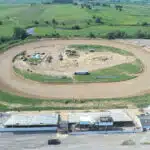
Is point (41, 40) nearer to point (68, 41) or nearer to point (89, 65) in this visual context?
point (68, 41)

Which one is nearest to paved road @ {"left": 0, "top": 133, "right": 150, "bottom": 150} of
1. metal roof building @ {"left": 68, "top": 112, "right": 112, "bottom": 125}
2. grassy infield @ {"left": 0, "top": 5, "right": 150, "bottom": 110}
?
metal roof building @ {"left": 68, "top": 112, "right": 112, "bottom": 125}

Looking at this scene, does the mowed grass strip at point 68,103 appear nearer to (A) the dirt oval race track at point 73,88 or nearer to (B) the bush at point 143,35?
(A) the dirt oval race track at point 73,88

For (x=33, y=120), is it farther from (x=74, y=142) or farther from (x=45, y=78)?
(x=45, y=78)

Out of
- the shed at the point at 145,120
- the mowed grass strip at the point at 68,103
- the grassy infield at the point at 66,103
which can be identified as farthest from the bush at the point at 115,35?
the shed at the point at 145,120

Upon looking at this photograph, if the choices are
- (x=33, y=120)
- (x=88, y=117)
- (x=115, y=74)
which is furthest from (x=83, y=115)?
(x=115, y=74)

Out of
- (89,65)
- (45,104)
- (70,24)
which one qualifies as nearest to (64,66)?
(89,65)

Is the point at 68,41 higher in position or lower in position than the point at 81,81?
higher
